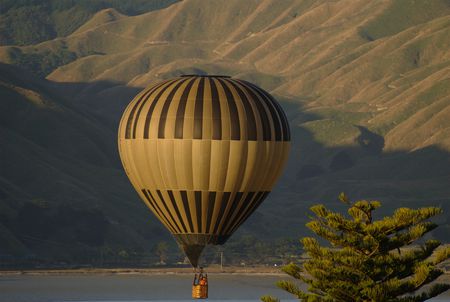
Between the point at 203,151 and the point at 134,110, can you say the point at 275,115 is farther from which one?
the point at 134,110

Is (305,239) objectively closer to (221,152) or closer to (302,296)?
(302,296)

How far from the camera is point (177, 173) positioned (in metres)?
87.7

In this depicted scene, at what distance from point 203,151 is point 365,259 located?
25.4 meters

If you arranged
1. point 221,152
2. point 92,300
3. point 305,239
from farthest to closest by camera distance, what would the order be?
1. point 92,300
2. point 221,152
3. point 305,239

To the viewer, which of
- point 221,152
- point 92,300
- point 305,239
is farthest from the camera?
point 92,300

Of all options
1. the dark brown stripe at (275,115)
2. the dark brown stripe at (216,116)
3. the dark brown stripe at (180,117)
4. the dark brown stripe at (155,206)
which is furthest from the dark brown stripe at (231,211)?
the dark brown stripe at (180,117)

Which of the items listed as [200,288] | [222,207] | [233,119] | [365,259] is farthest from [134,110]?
[365,259]

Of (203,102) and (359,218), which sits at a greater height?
(203,102)

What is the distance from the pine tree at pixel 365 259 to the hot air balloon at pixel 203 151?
23485 mm

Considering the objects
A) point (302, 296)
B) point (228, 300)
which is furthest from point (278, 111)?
point (228, 300)

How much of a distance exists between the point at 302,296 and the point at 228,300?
134 meters

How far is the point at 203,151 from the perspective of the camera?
87.2 metres

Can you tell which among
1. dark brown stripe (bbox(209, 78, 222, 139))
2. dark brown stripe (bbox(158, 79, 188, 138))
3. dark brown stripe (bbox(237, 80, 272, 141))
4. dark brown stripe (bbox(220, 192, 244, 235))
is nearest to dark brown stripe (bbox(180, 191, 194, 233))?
dark brown stripe (bbox(220, 192, 244, 235))

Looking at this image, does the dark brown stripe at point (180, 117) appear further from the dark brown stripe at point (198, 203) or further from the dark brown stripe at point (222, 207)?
the dark brown stripe at point (222, 207)
